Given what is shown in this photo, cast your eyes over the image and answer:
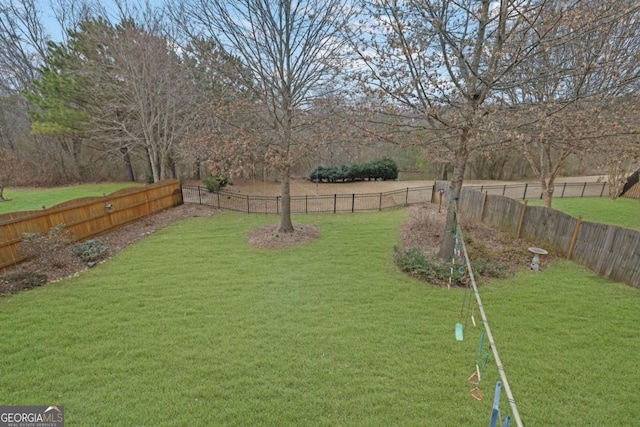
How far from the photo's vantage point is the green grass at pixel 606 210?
10.8m

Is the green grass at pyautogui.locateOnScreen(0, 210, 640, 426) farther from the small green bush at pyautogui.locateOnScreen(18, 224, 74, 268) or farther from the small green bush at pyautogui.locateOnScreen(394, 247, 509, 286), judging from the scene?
the small green bush at pyautogui.locateOnScreen(18, 224, 74, 268)

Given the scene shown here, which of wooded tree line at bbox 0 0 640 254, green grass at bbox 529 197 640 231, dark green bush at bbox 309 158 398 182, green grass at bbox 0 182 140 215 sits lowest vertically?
green grass at bbox 0 182 140 215

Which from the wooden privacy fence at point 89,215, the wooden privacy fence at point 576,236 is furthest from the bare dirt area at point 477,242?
the wooden privacy fence at point 89,215

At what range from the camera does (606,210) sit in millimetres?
12570

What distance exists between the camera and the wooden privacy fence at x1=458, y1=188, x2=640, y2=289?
5508mm

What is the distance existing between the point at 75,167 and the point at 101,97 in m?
8.66

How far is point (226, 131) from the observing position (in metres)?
8.52

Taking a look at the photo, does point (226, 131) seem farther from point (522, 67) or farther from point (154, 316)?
point (522, 67)

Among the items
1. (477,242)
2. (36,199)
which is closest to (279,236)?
(477,242)

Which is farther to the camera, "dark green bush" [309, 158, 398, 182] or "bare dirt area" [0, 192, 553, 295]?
"dark green bush" [309, 158, 398, 182]

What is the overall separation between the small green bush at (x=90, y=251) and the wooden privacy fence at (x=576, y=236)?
38.5 feet

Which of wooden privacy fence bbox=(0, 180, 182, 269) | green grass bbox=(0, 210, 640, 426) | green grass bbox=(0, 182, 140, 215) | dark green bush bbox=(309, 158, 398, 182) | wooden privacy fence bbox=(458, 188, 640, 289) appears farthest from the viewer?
dark green bush bbox=(309, 158, 398, 182)

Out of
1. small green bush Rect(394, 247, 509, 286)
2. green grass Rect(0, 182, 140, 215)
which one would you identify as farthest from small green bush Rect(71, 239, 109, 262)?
small green bush Rect(394, 247, 509, 286)

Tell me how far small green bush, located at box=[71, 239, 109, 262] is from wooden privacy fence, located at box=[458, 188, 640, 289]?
1172 centimetres
